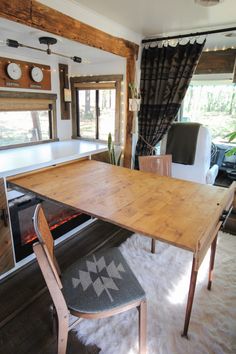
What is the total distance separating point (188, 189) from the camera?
1.77 m

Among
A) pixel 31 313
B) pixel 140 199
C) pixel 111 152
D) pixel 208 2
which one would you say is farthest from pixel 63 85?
pixel 31 313

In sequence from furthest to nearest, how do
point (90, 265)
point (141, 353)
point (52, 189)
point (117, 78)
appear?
point (117, 78) → point (52, 189) → point (90, 265) → point (141, 353)

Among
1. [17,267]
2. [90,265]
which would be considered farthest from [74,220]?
[90,265]

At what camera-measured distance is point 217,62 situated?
10.0 feet

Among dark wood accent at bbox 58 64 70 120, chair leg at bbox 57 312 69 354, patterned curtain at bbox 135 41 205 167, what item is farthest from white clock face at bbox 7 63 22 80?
chair leg at bbox 57 312 69 354

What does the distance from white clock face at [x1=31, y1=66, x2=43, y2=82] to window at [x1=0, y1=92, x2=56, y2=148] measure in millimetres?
178

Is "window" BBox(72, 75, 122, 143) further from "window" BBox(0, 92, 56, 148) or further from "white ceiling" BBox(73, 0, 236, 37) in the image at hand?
"white ceiling" BBox(73, 0, 236, 37)

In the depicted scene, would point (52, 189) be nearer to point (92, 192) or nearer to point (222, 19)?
point (92, 192)

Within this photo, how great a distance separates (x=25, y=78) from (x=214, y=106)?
2.49 m

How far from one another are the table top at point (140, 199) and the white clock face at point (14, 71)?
→ 3.68 ft

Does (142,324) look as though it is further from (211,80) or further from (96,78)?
(211,80)

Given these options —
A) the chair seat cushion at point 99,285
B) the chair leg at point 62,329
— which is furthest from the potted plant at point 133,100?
the chair leg at point 62,329

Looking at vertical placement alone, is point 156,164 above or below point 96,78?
below

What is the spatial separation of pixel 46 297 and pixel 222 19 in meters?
2.93
